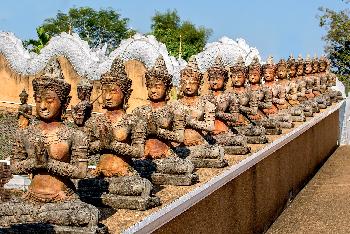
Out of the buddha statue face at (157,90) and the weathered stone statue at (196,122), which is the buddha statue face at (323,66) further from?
the buddha statue face at (157,90)

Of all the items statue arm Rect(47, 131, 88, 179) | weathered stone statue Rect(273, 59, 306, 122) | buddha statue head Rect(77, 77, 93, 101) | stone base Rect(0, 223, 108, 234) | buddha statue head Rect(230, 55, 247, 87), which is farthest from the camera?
weathered stone statue Rect(273, 59, 306, 122)

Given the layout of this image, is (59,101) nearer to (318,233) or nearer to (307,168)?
(318,233)

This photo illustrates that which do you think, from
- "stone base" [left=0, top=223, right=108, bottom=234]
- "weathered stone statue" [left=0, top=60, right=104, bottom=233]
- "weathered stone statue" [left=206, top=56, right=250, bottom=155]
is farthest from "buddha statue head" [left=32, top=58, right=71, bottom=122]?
"weathered stone statue" [left=206, top=56, right=250, bottom=155]

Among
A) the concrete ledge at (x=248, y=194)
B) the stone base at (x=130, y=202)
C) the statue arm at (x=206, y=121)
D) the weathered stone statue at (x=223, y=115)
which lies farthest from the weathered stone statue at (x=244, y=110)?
the stone base at (x=130, y=202)

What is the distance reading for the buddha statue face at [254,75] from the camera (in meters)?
12.4

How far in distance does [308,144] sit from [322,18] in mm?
22982

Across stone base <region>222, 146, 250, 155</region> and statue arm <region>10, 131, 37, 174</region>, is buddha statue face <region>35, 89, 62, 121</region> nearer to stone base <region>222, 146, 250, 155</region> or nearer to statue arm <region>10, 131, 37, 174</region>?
statue arm <region>10, 131, 37, 174</region>

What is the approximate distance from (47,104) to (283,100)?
31.5ft

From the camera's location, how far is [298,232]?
27.6ft

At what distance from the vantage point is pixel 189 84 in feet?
26.7

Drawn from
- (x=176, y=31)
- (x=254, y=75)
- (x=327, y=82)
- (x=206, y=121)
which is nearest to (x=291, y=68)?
(x=327, y=82)

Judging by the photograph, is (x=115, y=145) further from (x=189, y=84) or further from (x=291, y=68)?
(x=291, y=68)

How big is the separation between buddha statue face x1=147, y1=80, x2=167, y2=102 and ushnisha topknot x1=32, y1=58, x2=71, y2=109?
1.97 meters

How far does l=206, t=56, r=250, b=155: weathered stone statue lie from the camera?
9.12 meters
